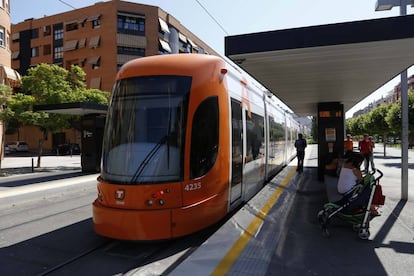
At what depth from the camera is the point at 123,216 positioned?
5.25m

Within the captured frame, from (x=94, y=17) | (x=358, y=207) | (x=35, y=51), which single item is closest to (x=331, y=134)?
(x=358, y=207)

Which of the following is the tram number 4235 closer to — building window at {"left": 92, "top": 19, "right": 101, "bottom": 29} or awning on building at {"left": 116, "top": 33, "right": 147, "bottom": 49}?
awning on building at {"left": 116, "top": 33, "right": 147, "bottom": 49}

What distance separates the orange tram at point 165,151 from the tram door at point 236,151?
0.31 metres

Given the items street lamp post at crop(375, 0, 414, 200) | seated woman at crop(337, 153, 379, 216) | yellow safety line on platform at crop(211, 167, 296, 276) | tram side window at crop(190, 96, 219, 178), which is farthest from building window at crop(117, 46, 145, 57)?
seated woman at crop(337, 153, 379, 216)

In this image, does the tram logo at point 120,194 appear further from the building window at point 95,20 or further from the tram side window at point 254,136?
the building window at point 95,20

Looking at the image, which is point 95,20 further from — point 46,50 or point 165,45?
point 46,50

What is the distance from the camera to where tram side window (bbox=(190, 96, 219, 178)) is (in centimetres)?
555

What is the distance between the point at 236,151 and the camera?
6848 millimetres

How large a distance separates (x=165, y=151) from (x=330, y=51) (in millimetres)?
3808

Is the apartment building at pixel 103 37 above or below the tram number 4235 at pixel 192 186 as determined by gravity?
above

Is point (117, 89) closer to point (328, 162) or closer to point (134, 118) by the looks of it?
point (134, 118)

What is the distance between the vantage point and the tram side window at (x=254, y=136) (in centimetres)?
796

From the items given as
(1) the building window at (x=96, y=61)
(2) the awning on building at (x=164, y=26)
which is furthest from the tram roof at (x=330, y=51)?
(1) the building window at (x=96, y=61)

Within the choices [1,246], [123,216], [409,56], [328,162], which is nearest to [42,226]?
[1,246]
